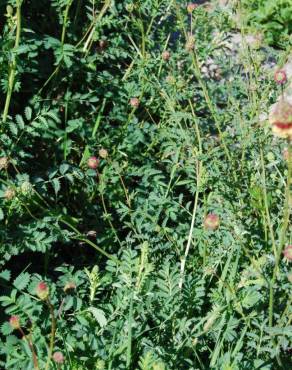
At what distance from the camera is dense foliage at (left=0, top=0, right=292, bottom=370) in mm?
1495

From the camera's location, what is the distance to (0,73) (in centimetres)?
188

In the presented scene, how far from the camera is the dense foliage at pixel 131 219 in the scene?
4.91ft

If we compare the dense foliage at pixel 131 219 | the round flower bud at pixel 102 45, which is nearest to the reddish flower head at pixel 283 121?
the dense foliage at pixel 131 219

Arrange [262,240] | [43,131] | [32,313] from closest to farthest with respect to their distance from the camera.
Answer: [32,313] → [262,240] → [43,131]

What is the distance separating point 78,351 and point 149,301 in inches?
9.2

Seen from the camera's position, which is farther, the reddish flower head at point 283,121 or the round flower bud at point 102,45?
the round flower bud at point 102,45

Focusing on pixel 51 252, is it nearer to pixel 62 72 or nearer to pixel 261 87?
pixel 62 72

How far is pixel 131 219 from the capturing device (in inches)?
71.4

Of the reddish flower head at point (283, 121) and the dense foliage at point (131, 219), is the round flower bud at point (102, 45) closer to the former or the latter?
the dense foliage at point (131, 219)

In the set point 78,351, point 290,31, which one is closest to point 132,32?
point 78,351

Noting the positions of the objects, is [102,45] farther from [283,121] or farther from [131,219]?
[283,121]

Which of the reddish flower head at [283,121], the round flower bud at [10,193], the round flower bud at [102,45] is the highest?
the reddish flower head at [283,121]

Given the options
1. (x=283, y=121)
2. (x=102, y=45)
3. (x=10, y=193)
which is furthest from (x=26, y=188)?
(x=102, y=45)

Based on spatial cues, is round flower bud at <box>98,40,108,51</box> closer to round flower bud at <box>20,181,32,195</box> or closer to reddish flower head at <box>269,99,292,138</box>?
round flower bud at <box>20,181,32,195</box>
